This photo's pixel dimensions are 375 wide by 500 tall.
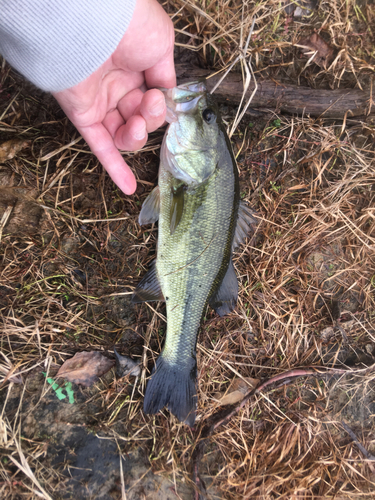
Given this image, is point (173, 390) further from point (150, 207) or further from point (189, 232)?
point (150, 207)

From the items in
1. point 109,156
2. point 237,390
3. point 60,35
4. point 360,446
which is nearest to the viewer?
point 60,35

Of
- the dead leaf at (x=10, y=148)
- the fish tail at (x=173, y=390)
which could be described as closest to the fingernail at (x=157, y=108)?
the dead leaf at (x=10, y=148)

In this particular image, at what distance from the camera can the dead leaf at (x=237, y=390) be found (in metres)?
2.50

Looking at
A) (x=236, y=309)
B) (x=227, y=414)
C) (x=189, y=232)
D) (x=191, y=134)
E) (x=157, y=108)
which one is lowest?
(x=227, y=414)

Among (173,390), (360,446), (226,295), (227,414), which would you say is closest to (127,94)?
(226,295)

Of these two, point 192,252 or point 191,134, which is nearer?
point 191,134

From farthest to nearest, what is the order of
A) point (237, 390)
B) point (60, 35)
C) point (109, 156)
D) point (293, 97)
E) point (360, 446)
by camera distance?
point (360, 446), point (237, 390), point (293, 97), point (109, 156), point (60, 35)

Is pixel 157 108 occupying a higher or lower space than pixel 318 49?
higher

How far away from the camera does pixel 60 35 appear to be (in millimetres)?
1516

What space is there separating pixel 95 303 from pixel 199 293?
2.80ft

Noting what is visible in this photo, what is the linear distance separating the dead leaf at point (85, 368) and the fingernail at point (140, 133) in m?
1.67

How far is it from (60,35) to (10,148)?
36.5 inches

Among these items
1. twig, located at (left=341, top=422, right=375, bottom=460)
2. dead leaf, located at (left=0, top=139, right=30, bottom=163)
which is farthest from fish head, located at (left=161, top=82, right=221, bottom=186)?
twig, located at (left=341, top=422, right=375, bottom=460)

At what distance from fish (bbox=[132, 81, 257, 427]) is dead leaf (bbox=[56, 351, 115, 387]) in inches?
16.2
